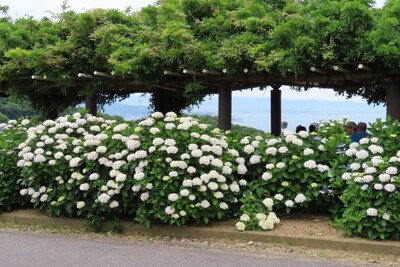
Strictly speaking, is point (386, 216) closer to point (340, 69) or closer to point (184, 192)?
point (184, 192)

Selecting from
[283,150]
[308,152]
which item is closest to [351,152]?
[308,152]

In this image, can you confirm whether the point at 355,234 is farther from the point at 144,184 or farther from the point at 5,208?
the point at 5,208

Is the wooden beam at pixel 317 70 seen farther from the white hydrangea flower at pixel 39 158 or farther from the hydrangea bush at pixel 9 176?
the hydrangea bush at pixel 9 176

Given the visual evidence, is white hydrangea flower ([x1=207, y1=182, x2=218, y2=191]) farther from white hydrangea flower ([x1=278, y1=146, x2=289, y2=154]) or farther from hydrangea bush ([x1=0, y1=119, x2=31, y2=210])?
hydrangea bush ([x1=0, y1=119, x2=31, y2=210])

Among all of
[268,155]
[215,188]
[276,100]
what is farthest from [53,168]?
[276,100]

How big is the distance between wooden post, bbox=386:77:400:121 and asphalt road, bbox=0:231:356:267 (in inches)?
211

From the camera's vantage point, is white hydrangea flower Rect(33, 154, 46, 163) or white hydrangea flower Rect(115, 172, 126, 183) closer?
white hydrangea flower Rect(115, 172, 126, 183)

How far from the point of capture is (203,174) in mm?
6465

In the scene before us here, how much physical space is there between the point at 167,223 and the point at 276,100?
907 cm

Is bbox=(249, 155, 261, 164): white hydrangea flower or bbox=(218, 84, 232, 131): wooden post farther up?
bbox=(218, 84, 232, 131): wooden post

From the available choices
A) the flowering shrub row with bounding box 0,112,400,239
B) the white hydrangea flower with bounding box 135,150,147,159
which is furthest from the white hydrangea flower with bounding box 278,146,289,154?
the white hydrangea flower with bounding box 135,150,147,159

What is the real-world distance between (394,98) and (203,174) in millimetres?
5203

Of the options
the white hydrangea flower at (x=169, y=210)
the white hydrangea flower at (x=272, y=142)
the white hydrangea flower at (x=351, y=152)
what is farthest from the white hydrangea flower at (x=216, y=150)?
the white hydrangea flower at (x=351, y=152)

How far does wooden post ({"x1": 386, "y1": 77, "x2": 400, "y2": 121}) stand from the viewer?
964 cm
